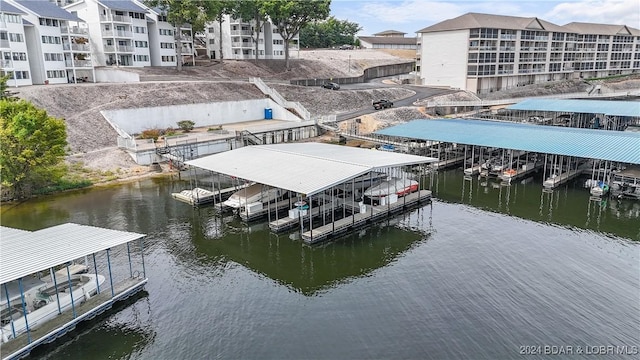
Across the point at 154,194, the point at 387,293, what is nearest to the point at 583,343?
the point at 387,293

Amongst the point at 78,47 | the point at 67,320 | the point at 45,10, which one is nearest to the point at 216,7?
the point at 78,47

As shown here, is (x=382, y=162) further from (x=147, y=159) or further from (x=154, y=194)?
(x=147, y=159)

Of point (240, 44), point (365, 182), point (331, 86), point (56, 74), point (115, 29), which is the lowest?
point (365, 182)

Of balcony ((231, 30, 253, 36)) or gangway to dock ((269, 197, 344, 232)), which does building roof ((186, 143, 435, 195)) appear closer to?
gangway to dock ((269, 197, 344, 232))

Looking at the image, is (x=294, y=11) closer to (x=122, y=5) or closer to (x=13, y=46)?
(x=122, y=5)

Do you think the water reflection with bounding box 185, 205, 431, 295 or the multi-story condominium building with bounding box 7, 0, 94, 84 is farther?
the multi-story condominium building with bounding box 7, 0, 94, 84

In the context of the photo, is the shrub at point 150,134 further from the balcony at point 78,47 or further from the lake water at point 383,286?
the balcony at point 78,47

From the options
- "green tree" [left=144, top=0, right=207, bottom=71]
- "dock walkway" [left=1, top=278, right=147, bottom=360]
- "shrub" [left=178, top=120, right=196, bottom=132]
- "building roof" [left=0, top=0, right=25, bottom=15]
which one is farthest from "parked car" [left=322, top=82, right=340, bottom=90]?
"dock walkway" [left=1, top=278, right=147, bottom=360]

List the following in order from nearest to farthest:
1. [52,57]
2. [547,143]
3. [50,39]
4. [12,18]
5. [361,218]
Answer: [361,218], [547,143], [12,18], [50,39], [52,57]
